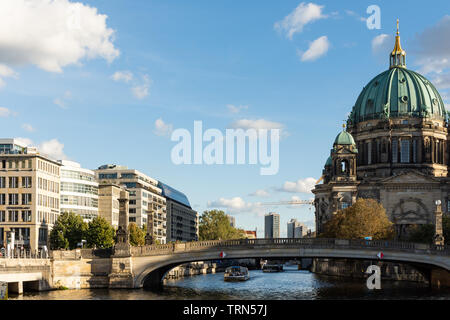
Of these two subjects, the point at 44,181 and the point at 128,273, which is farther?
the point at 44,181

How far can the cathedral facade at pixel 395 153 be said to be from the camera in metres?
167

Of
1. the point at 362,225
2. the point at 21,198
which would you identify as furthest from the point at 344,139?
the point at 21,198

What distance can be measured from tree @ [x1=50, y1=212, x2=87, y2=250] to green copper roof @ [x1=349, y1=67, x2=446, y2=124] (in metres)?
81.8

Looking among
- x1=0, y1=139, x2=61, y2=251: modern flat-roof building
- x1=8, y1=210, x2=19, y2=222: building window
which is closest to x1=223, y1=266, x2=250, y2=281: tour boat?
x1=0, y1=139, x2=61, y2=251: modern flat-roof building

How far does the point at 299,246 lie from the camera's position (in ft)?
309

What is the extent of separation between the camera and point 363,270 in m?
140

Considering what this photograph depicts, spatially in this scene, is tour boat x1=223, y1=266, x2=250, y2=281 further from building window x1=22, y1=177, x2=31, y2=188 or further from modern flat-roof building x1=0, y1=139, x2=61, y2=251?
building window x1=22, y1=177, x2=31, y2=188

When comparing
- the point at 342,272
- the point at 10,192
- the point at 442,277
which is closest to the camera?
the point at 442,277

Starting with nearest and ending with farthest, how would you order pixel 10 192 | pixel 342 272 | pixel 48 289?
pixel 48 289, pixel 10 192, pixel 342 272

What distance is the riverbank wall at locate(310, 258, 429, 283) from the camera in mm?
123250

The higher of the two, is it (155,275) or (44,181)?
(44,181)
